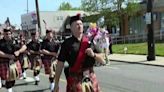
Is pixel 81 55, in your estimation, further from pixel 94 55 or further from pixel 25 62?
pixel 25 62

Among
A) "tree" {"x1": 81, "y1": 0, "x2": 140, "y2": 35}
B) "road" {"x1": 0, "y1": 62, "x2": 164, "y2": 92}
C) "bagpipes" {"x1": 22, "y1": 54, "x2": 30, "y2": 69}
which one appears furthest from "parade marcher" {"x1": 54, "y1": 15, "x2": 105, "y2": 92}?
"tree" {"x1": 81, "y1": 0, "x2": 140, "y2": 35}

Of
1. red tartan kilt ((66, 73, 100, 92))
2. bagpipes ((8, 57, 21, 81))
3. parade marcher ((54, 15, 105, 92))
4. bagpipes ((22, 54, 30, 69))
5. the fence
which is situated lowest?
the fence

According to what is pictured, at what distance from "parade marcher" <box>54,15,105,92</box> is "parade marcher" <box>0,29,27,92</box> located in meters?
4.58

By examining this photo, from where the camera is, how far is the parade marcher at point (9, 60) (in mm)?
11331

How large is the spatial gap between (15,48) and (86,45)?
5085 millimetres

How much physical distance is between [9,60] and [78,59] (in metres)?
5.44

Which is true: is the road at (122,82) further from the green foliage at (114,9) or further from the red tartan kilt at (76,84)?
the green foliage at (114,9)

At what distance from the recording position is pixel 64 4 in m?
129

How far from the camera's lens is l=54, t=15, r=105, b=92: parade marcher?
6559 mm

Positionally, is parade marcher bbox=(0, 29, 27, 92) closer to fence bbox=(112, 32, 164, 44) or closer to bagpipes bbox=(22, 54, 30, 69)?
bagpipes bbox=(22, 54, 30, 69)

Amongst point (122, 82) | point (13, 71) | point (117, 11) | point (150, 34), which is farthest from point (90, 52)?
point (117, 11)

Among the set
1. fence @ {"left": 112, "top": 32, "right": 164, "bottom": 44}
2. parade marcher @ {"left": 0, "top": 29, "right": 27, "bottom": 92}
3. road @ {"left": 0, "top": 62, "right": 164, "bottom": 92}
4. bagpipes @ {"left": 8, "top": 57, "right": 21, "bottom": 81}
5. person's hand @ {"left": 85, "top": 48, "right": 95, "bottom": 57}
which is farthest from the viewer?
fence @ {"left": 112, "top": 32, "right": 164, "bottom": 44}

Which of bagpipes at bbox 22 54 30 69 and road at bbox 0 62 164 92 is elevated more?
bagpipes at bbox 22 54 30 69

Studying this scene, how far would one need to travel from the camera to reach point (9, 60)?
11844 millimetres
